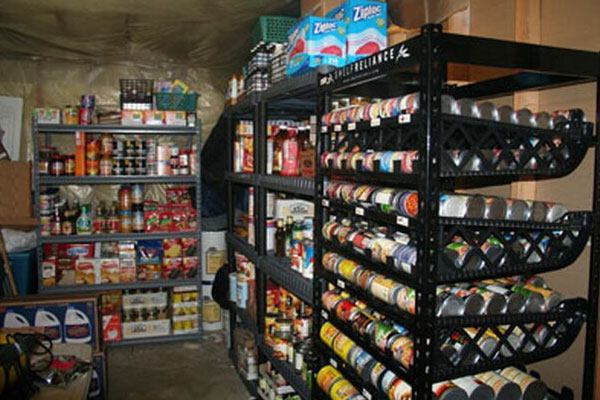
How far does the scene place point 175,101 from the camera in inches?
164

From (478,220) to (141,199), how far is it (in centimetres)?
352

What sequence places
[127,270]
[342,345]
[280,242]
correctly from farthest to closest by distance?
[127,270], [280,242], [342,345]

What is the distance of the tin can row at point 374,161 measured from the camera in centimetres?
137

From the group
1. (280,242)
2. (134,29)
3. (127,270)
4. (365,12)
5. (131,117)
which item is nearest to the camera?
(365,12)

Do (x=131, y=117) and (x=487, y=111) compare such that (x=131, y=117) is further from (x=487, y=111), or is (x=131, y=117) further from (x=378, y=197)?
(x=487, y=111)

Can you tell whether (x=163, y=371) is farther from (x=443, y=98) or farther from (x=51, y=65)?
(x=443, y=98)

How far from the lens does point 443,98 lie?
129cm

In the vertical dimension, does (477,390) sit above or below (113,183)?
below

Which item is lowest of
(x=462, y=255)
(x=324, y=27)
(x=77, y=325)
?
(x=77, y=325)

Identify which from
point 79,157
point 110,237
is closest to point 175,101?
point 79,157

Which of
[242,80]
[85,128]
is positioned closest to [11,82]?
[85,128]

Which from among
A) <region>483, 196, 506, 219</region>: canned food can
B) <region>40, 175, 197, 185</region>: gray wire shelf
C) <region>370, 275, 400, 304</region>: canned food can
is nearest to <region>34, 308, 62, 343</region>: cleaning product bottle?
<region>40, 175, 197, 185</region>: gray wire shelf

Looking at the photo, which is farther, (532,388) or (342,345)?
(342,345)

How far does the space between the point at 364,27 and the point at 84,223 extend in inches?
123
